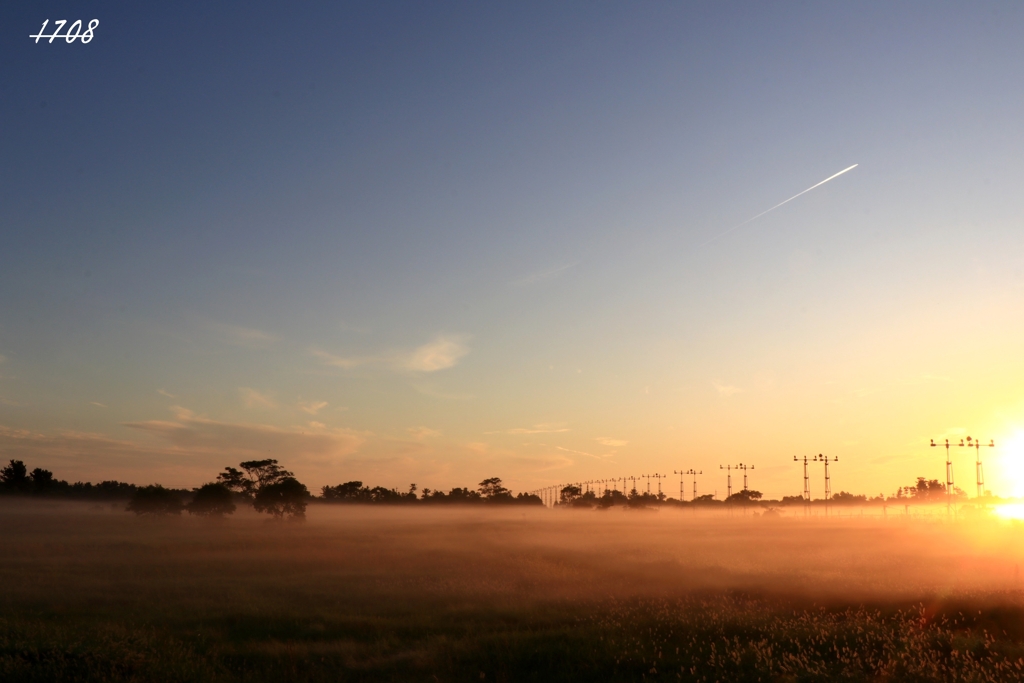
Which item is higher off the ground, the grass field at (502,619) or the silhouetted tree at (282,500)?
the grass field at (502,619)

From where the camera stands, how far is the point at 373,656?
19438 mm

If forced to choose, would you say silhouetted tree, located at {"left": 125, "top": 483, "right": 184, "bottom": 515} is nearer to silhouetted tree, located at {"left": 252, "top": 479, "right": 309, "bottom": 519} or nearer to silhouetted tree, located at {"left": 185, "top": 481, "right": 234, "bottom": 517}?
silhouetted tree, located at {"left": 185, "top": 481, "right": 234, "bottom": 517}

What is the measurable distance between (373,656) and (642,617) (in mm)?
8874

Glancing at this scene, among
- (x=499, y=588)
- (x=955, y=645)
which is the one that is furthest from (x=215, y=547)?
(x=955, y=645)

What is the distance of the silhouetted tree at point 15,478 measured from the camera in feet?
439

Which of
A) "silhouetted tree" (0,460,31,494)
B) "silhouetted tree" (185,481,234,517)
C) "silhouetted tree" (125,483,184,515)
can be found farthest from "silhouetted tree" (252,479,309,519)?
"silhouetted tree" (0,460,31,494)

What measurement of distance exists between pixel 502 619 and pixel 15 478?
15010 centimetres

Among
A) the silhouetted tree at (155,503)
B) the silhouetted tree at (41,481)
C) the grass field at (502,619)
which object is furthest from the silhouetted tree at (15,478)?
the grass field at (502,619)

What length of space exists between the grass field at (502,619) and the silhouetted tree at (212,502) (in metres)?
46.7

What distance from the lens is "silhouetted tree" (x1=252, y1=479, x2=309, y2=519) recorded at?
9388 cm

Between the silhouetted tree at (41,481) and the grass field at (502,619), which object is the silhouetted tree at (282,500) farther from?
the silhouetted tree at (41,481)

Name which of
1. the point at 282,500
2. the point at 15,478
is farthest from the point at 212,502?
the point at 15,478

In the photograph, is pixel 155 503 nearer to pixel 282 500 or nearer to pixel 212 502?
pixel 212 502

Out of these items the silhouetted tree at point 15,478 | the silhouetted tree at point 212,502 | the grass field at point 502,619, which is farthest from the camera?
the silhouetted tree at point 15,478
